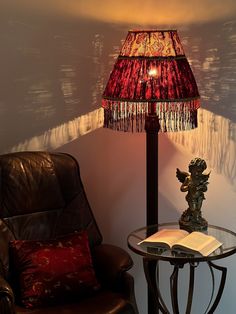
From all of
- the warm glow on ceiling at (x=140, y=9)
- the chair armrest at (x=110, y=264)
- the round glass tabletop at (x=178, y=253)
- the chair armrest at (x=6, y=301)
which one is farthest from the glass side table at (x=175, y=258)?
the warm glow on ceiling at (x=140, y=9)

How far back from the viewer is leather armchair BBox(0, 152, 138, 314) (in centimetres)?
239

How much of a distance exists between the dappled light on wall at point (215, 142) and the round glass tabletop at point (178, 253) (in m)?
0.42

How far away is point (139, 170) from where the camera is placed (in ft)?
9.78

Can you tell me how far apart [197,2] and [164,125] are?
76cm

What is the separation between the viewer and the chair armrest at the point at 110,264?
2416 millimetres

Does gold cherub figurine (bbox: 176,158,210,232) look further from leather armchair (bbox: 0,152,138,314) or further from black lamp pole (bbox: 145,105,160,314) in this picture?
leather armchair (bbox: 0,152,138,314)

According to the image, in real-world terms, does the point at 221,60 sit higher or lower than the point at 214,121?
higher

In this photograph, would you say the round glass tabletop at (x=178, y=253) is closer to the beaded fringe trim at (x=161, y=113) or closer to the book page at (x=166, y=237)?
the book page at (x=166, y=237)

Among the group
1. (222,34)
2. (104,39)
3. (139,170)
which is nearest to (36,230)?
(139,170)

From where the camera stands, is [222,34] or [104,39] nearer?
[222,34]

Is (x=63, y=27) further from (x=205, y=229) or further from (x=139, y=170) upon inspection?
(x=205, y=229)

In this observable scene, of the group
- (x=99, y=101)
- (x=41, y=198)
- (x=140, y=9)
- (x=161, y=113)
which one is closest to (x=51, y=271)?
(x=41, y=198)

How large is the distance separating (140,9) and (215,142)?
82cm

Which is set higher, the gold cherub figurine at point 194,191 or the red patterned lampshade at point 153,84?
the red patterned lampshade at point 153,84
